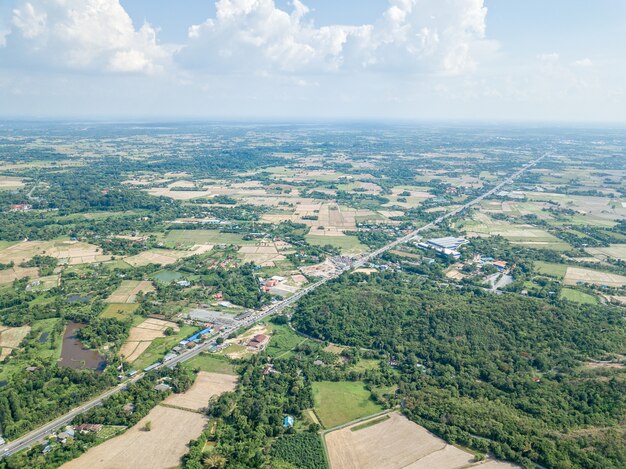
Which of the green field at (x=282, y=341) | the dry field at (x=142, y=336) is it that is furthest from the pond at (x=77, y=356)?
the green field at (x=282, y=341)

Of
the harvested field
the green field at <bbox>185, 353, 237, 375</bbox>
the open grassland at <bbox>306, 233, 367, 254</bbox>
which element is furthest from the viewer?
the open grassland at <bbox>306, 233, 367, 254</bbox>

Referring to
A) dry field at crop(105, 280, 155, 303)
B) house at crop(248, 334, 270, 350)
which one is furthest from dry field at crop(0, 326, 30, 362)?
house at crop(248, 334, 270, 350)

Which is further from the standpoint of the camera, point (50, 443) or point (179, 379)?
point (179, 379)

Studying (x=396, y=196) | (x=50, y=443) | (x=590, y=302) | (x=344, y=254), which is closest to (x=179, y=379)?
(x=50, y=443)

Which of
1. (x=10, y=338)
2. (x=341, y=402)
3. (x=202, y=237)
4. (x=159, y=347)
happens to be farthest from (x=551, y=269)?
(x=10, y=338)

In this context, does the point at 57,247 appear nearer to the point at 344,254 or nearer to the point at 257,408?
the point at 344,254

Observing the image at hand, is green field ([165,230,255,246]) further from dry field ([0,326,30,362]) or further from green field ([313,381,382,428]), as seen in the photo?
green field ([313,381,382,428])
